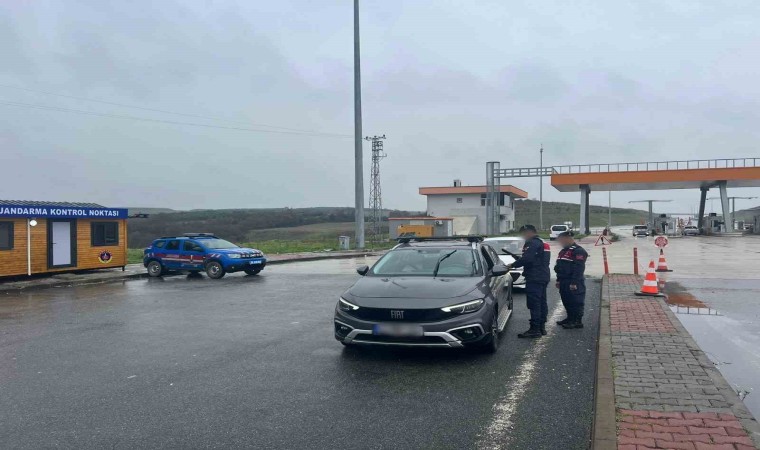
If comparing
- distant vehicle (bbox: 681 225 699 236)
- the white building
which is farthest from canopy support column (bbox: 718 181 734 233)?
the white building

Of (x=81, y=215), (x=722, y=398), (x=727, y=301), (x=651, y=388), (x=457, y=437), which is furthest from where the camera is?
(x=81, y=215)

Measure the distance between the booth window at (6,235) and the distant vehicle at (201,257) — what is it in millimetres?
4044

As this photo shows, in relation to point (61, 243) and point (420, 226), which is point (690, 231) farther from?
point (61, 243)

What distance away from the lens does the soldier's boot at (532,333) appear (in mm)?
8219

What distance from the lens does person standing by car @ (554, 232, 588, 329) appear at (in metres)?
8.61

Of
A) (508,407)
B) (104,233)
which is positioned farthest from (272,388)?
(104,233)

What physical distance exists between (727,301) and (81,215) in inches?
719

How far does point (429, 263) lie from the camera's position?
8305mm

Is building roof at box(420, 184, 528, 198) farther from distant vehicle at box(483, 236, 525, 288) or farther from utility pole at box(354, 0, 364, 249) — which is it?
distant vehicle at box(483, 236, 525, 288)

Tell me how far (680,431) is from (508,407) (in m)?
1.38

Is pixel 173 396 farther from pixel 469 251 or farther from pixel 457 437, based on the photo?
pixel 469 251

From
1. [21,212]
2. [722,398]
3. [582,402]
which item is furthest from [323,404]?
[21,212]

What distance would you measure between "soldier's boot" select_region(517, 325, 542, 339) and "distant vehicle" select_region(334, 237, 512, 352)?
346 millimetres

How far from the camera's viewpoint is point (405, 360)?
7.02 metres
